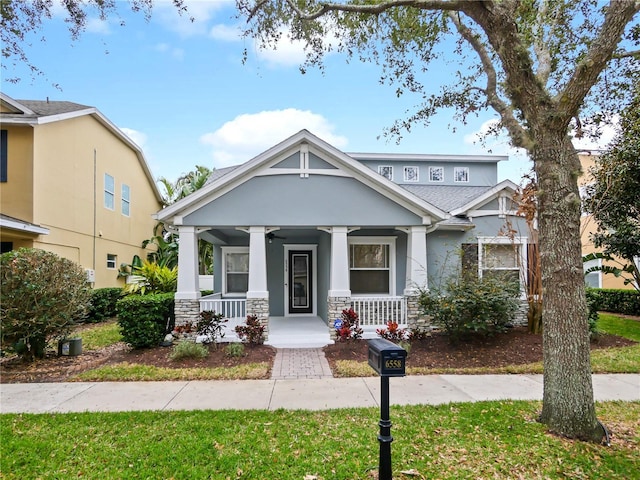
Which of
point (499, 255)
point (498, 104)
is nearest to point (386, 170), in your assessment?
point (499, 255)

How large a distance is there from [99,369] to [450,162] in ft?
57.0

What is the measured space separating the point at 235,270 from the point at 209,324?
4.54 meters

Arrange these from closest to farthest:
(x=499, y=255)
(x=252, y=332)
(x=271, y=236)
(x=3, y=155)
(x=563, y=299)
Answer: (x=563, y=299) < (x=252, y=332) < (x=3, y=155) < (x=499, y=255) < (x=271, y=236)

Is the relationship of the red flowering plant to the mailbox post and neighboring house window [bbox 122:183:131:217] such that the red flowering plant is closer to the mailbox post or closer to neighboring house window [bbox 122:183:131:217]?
the mailbox post

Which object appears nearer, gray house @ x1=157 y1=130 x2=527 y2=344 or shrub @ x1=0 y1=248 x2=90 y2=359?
shrub @ x1=0 y1=248 x2=90 y2=359

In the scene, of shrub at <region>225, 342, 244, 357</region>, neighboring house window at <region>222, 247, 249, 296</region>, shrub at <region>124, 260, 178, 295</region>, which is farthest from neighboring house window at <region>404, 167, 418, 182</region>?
shrub at <region>225, 342, 244, 357</region>

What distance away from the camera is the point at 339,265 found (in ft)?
30.7

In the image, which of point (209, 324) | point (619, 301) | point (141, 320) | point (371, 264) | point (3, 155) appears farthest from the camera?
point (619, 301)

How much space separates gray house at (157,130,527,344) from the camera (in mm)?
9148

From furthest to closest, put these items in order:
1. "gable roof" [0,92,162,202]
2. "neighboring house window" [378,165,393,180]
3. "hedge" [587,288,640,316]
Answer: "neighboring house window" [378,165,393,180] < "hedge" [587,288,640,316] < "gable roof" [0,92,162,202]

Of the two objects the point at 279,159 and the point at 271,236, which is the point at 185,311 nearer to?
the point at 271,236

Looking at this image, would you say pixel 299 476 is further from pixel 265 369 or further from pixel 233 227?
pixel 233 227

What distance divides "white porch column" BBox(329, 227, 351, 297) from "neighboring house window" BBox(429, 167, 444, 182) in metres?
11.2

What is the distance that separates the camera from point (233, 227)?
9242mm
